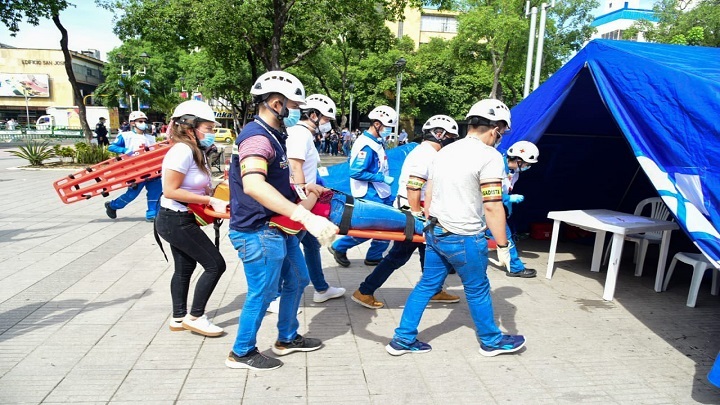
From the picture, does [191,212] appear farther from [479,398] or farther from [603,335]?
[603,335]

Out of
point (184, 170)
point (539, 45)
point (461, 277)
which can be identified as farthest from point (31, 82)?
point (461, 277)

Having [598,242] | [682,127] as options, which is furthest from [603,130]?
[682,127]

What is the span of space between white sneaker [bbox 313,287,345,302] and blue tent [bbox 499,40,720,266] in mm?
2931

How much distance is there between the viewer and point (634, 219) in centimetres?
564

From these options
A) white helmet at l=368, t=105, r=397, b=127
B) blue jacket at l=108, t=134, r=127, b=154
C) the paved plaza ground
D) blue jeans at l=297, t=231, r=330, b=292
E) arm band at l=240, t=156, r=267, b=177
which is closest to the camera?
arm band at l=240, t=156, r=267, b=177

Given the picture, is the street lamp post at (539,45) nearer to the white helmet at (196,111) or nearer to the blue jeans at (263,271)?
the white helmet at (196,111)

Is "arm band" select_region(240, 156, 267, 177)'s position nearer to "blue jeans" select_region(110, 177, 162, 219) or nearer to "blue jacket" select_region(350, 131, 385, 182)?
"blue jacket" select_region(350, 131, 385, 182)

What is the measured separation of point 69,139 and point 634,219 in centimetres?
3800

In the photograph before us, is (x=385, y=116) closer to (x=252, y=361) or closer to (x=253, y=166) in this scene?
(x=253, y=166)

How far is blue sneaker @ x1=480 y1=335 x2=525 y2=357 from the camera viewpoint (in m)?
3.60

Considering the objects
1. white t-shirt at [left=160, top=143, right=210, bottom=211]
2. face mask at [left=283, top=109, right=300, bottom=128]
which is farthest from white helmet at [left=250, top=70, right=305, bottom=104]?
white t-shirt at [left=160, top=143, right=210, bottom=211]

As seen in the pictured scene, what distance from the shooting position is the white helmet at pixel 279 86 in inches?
116

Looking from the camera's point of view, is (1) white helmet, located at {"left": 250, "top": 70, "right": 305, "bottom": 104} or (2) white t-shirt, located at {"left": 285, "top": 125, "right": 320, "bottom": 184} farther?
(2) white t-shirt, located at {"left": 285, "top": 125, "right": 320, "bottom": 184}

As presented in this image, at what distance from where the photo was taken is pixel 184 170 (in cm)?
347
